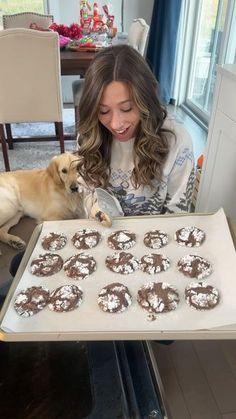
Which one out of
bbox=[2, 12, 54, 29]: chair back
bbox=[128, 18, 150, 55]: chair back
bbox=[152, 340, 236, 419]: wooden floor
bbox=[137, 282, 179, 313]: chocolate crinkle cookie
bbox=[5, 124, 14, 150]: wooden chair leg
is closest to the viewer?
bbox=[137, 282, 179, 313]: chocolate crinkle cookie

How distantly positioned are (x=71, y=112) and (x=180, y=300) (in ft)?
11.3

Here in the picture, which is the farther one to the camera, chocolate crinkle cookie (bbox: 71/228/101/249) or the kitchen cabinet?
the kitchen cabinet

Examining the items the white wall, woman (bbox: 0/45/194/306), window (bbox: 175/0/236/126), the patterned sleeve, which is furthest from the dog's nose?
the white wall

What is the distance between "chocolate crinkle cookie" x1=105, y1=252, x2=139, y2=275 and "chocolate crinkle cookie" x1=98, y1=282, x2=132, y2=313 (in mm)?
64

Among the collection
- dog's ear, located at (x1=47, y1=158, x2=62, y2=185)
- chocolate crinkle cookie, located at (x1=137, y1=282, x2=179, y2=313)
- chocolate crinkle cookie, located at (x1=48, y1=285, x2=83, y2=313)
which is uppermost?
chocolate crinkle cookie, located at (x1=137, y1=282, x2=179, y2=313)

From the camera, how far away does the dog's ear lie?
6.66 ft

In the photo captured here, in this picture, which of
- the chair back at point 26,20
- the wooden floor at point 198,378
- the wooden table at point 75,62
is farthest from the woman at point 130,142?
the chair back at point 26,20

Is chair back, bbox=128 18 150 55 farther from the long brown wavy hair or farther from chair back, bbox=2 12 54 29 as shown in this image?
the long brown wavy hair

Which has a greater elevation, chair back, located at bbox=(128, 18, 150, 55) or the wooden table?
chair back, located at bbox=(128, 18, 150, 55)

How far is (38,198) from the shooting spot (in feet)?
7.19

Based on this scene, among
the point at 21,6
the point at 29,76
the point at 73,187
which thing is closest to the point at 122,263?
the point at 73,187

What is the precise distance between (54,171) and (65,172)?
0.09m

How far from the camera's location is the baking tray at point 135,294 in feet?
2.54

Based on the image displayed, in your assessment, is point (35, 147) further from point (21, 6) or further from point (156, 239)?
point (156, 239)
